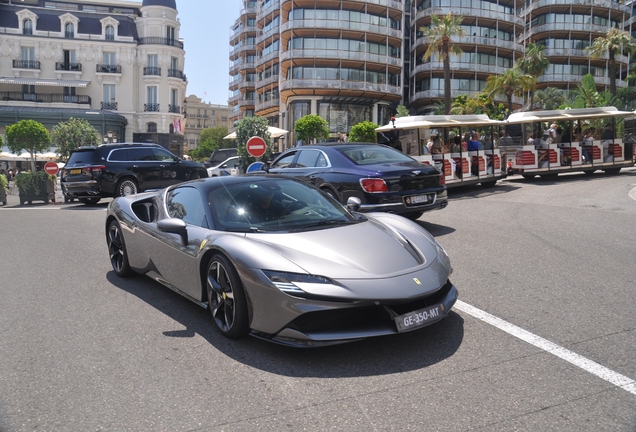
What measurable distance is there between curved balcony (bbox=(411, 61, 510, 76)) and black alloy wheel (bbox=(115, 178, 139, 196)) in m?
48.3

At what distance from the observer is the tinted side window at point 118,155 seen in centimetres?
1719

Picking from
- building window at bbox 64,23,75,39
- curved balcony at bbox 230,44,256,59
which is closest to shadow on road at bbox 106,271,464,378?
building window at bbox 64,23,75,39

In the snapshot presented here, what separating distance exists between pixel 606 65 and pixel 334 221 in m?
74.3

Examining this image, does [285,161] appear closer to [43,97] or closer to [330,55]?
[330,55]

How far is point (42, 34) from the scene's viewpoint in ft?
196

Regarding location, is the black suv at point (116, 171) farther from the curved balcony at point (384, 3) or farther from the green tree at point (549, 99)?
the green tree at point (549, 99)

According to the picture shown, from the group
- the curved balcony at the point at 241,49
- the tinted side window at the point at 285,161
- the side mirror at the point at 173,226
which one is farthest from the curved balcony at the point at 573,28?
the side mirror at the point at 173,226

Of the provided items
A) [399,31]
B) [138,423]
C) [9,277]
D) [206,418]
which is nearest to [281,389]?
[206,418]

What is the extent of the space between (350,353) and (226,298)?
3.50ft

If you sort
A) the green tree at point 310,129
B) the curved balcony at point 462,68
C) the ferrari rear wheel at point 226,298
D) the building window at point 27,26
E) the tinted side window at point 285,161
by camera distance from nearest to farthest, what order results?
the ferrari rear wheel at point 226,298 < the tinted side window at point 285,161 < the green tree at point 310,129 < the curved balcony at point 462,68 < the building window at point 27,26

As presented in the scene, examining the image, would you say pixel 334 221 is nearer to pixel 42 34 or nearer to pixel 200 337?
pixel 200 337

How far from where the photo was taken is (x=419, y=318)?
4.00 meters

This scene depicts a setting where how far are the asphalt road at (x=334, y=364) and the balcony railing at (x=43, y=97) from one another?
189 feet

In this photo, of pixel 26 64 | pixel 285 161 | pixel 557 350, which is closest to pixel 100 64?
pixel 26 64
